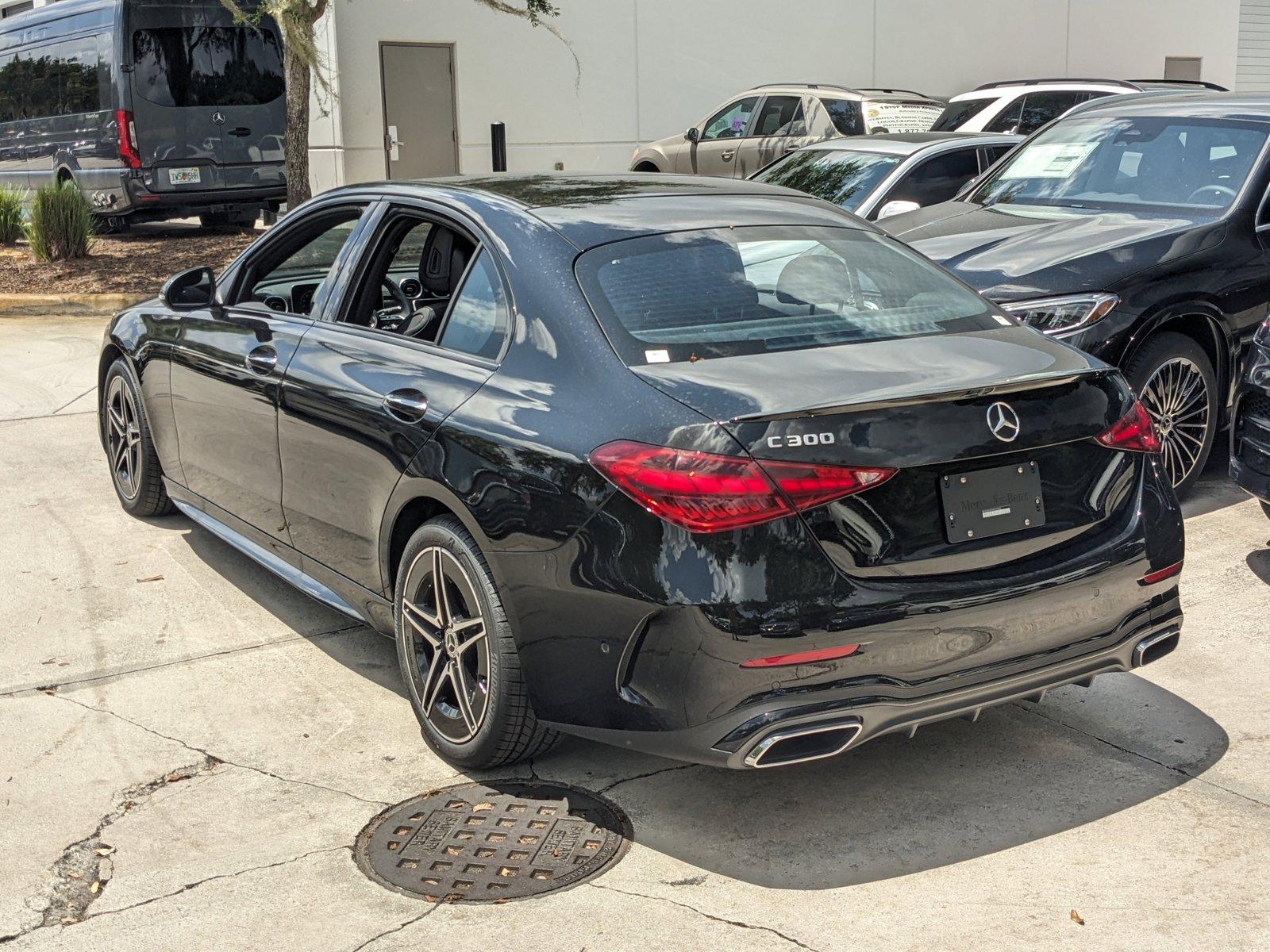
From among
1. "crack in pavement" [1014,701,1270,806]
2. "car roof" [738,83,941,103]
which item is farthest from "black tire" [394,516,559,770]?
"car roof" [738,83,941,103]

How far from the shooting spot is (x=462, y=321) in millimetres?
4434

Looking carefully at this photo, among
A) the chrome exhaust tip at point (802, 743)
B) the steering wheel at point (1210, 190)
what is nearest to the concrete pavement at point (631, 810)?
the chrome exhaust tip at point (802, 743)

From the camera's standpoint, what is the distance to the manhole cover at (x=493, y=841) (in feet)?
12.0

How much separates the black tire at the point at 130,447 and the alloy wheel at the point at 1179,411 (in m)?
4.48

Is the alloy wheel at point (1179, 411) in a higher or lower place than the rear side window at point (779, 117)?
lower

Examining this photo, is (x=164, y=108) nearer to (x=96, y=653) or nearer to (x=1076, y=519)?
(x=96, y=653)

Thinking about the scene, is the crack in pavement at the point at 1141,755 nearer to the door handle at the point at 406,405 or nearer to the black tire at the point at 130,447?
the door handle at the point at 406,405

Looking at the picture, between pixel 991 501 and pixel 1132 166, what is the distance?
15.8 feet

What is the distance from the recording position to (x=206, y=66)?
56.7 ft

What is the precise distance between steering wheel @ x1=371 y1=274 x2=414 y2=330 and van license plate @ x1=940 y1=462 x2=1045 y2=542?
2196 mm

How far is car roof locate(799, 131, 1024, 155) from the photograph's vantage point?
33.5ft

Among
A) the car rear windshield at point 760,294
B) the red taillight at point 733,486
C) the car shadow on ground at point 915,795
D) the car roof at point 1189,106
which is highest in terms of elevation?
the car roof at point 1189,106

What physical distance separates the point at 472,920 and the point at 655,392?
52.9 inches

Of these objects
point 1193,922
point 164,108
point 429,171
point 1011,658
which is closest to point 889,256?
point 1011,658
